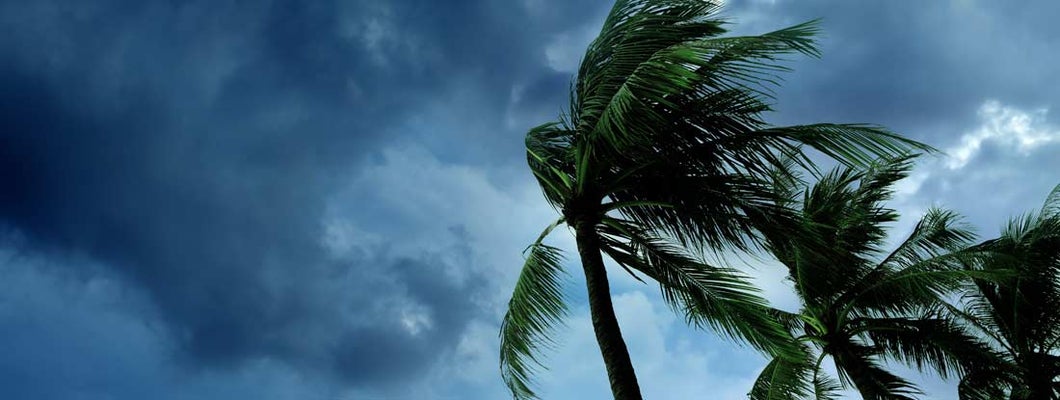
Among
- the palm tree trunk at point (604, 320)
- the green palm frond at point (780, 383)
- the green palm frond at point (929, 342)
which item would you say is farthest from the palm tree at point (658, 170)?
the green palm frond at point (929, 342)

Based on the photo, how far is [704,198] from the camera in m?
7.71

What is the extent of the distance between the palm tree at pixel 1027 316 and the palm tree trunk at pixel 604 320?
9518 millimetres

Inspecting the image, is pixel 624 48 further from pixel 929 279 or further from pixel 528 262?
pixel 929 279

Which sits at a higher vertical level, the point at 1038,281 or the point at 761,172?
the point at 1038,281

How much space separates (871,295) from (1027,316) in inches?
158

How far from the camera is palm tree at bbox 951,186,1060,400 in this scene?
1365cm

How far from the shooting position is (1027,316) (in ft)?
47.7

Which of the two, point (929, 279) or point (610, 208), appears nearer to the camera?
point (610, 208)

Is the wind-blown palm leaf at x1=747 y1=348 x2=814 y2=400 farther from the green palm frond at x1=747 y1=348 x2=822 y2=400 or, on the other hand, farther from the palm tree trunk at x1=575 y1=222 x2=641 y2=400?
the palm tree trunk at x1=575 y1=222 x2=641 y2=400

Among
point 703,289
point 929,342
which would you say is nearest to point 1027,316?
point 929,342

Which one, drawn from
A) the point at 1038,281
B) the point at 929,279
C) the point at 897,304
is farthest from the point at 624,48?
the point at 1038,281

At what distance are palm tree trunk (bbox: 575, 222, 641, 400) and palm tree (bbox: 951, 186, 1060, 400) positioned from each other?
952 cm

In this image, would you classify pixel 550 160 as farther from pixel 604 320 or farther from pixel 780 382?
pixel 780 382

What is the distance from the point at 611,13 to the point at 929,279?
757 centimetres
